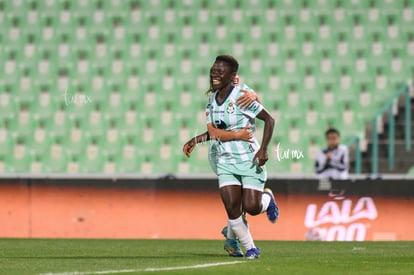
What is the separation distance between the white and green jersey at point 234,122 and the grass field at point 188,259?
85cm

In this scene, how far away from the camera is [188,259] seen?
8.22 meters

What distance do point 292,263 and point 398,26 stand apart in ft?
35.9

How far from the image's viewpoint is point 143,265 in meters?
7.44

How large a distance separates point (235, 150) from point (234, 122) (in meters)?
0.23

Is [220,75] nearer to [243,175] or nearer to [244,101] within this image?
[244,101]

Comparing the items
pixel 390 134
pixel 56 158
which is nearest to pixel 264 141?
pixel 390 134

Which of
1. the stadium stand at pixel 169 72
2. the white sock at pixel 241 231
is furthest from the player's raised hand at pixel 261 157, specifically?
the stadium stand at pixel 169 72

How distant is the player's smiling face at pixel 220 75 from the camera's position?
325 inches

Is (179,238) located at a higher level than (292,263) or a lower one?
lower

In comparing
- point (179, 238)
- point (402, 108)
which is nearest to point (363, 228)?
point (179, 238)

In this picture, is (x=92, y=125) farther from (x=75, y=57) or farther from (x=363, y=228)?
(x=363, y=228)

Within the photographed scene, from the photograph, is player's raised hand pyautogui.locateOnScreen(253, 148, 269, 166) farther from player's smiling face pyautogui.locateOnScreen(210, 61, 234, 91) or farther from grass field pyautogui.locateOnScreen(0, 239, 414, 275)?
grass field pyautogui.locateOnScreen(0, 239, 414, 275)

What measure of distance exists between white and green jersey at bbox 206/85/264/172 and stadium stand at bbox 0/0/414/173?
26.5 feet

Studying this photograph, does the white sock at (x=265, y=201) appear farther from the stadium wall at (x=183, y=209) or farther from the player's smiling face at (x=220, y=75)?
the stadium wall at (x=183, y=209)
